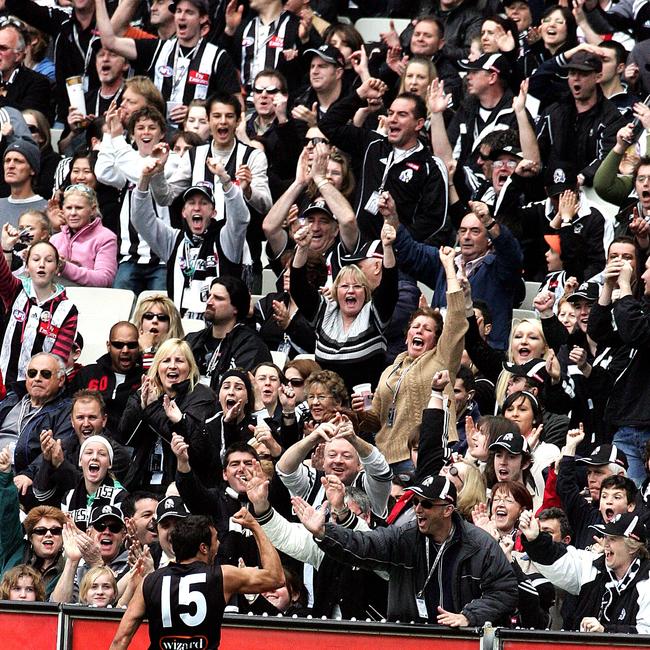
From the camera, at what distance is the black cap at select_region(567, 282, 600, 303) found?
12.2 m

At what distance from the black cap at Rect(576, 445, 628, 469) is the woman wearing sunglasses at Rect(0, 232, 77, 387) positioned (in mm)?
3751

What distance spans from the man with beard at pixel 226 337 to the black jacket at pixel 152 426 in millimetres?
548

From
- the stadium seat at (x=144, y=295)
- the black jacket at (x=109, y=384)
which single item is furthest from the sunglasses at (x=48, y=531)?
the stadium seat at (x=144, y=295)

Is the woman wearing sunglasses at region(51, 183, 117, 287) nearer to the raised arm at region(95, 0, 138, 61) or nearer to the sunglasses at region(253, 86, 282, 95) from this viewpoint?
the sunglasses at region(253, 86, 282, 95)

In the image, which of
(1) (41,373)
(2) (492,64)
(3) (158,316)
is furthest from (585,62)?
(1) (41,373)

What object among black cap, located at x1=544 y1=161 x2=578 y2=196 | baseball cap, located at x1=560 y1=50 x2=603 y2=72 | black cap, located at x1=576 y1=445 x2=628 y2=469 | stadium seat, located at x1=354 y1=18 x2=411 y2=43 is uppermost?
baseball cap, located at x1=560 y1=50 x2=603 y2=72

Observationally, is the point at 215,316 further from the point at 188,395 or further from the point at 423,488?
the point at 423,488

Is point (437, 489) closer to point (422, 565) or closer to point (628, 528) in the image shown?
point (422, 565)

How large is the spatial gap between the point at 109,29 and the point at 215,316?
14.5 ft

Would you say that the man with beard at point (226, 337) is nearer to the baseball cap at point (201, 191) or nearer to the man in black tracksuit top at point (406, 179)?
the baseball cap at point (201, 191)

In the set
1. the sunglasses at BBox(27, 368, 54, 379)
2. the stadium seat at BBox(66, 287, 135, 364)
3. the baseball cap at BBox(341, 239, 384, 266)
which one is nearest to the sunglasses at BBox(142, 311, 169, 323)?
the sunglasses at BBox(27, 368, 54, 379)

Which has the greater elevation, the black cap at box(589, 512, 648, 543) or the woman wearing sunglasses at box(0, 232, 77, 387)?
the black cap at box(589, 512, 648, 543)

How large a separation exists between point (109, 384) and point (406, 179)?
8.51ft

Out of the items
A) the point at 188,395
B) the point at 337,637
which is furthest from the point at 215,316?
the point at 337,637
